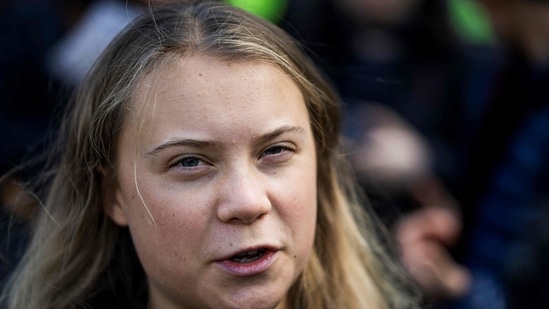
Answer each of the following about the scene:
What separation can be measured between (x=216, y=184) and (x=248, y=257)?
163 millimetres

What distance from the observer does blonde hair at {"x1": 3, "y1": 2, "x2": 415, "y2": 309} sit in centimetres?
186

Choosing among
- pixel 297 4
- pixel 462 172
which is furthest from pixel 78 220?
pixel 297 4

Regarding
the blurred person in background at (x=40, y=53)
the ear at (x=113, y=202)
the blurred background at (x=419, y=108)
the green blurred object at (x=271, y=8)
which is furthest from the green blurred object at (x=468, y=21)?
the ear at (x=113, y=202)

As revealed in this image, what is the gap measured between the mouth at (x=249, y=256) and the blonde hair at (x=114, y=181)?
0.34m

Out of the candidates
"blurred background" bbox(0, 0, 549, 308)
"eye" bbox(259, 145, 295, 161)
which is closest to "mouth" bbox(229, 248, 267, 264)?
"eye" bbox(259, 145, 295, 161)

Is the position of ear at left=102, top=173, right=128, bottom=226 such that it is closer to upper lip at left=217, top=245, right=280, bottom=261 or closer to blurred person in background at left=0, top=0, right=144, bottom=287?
upper lip at left=217, top=245, right=280, bottom=261

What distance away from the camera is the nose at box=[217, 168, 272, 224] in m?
1.67

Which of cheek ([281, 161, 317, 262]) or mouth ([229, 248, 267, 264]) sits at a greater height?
cheek ([281, 161, 317, 262])

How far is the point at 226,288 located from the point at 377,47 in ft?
6.32

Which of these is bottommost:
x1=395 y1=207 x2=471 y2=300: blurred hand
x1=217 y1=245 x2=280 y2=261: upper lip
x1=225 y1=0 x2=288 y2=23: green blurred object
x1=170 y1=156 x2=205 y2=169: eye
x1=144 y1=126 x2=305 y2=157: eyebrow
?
x1=395 y1=207 x2=471 y2=300: blurred hand

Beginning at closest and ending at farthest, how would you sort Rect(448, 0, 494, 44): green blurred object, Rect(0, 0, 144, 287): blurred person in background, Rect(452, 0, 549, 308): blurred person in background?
Rect(452, 0, 549, 308): blurred person in background, Rect(0, 0, 144, 287): blurred person in background, Rect(448, 0, 494, 44): green blurred object

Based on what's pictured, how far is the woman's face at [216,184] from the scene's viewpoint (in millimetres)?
1711

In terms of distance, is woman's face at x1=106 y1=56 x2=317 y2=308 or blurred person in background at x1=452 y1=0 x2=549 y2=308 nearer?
woman's face at x1=106 y1=56 x2=317 y2=308

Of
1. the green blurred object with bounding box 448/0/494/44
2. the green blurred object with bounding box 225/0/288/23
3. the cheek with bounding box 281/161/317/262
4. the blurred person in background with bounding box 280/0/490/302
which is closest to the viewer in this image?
the cheek with bounding box 281/161/317/262
